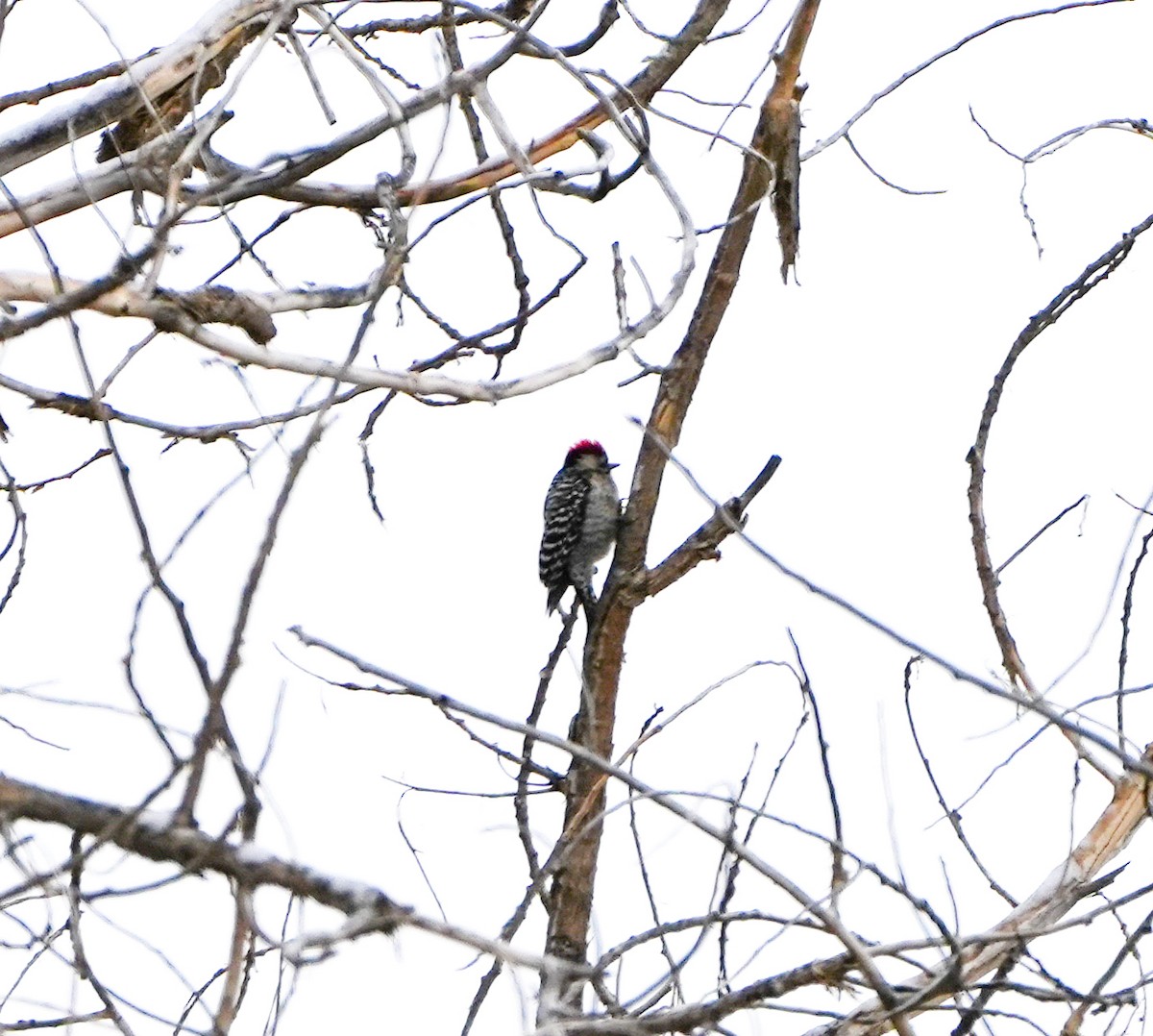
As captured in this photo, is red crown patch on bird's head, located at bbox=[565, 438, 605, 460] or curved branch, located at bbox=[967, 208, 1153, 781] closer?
curved branch, located at bbox=[967, 208, 1153, 781]

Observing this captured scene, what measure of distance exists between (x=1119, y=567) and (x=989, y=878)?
65cm

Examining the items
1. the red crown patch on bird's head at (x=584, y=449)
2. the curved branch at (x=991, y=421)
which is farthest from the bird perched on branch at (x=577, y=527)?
the curved branch at (x=991, y=421)

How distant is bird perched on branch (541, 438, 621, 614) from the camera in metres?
7.01

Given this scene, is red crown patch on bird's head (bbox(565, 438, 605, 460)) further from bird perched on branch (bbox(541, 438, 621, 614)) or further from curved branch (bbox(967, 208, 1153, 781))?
curved branch (bbox(967, 208, 1153, 781))

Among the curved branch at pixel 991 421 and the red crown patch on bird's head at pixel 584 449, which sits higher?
the red crown patch on bird's head at pixel 584 449

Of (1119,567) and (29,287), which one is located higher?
(29,287)

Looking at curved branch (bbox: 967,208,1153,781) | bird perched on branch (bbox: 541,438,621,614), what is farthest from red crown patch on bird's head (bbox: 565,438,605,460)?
curved branch (bbox: 967,208,1153,781)

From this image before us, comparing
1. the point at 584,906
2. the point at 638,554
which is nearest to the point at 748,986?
the point at 584,906

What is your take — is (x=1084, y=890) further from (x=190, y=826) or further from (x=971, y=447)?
(x=190, y=826)

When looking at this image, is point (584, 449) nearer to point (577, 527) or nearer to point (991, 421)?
point (577, 527)

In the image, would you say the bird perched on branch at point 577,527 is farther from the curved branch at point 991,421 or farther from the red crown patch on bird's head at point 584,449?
the curved branch at point 991,421

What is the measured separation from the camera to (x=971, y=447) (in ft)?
10.9

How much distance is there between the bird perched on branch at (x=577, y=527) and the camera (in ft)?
23.0

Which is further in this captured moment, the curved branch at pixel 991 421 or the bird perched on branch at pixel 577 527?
the bird perched on branch at pixel 577 527
